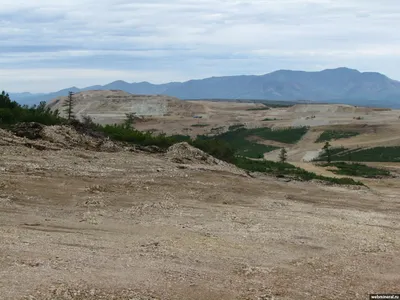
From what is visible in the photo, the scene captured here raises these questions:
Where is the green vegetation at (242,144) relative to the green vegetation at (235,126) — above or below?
below

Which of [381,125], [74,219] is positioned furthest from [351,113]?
[74,219]

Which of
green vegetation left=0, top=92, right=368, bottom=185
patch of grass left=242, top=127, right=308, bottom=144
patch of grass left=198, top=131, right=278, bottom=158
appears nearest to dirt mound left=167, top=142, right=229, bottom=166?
green vegetation left=0, top=92, right=368, bottom=185

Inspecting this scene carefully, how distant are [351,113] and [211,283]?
108m

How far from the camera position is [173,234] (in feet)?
34.6

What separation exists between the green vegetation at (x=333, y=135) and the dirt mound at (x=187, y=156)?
161 feet

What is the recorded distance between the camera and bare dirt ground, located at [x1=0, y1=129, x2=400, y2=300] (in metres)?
7.69

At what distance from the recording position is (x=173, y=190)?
15.1 m

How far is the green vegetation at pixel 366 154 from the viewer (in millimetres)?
50094

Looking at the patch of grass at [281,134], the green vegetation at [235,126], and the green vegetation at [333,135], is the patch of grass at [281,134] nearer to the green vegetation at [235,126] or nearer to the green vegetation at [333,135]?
the green vegetation at [333,135]

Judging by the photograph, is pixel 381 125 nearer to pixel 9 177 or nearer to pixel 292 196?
pixel 292 196

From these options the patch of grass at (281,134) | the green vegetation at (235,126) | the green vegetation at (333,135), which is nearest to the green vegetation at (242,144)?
the patch of grass at (281,134)

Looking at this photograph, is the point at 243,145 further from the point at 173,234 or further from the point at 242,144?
the point at 173,234

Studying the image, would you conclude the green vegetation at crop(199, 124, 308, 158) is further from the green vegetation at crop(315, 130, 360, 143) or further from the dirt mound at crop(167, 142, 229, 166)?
the dirt mound at crop(167, 142, 229, 166)

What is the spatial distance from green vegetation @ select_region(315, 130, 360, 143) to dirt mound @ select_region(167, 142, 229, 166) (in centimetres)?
4894
